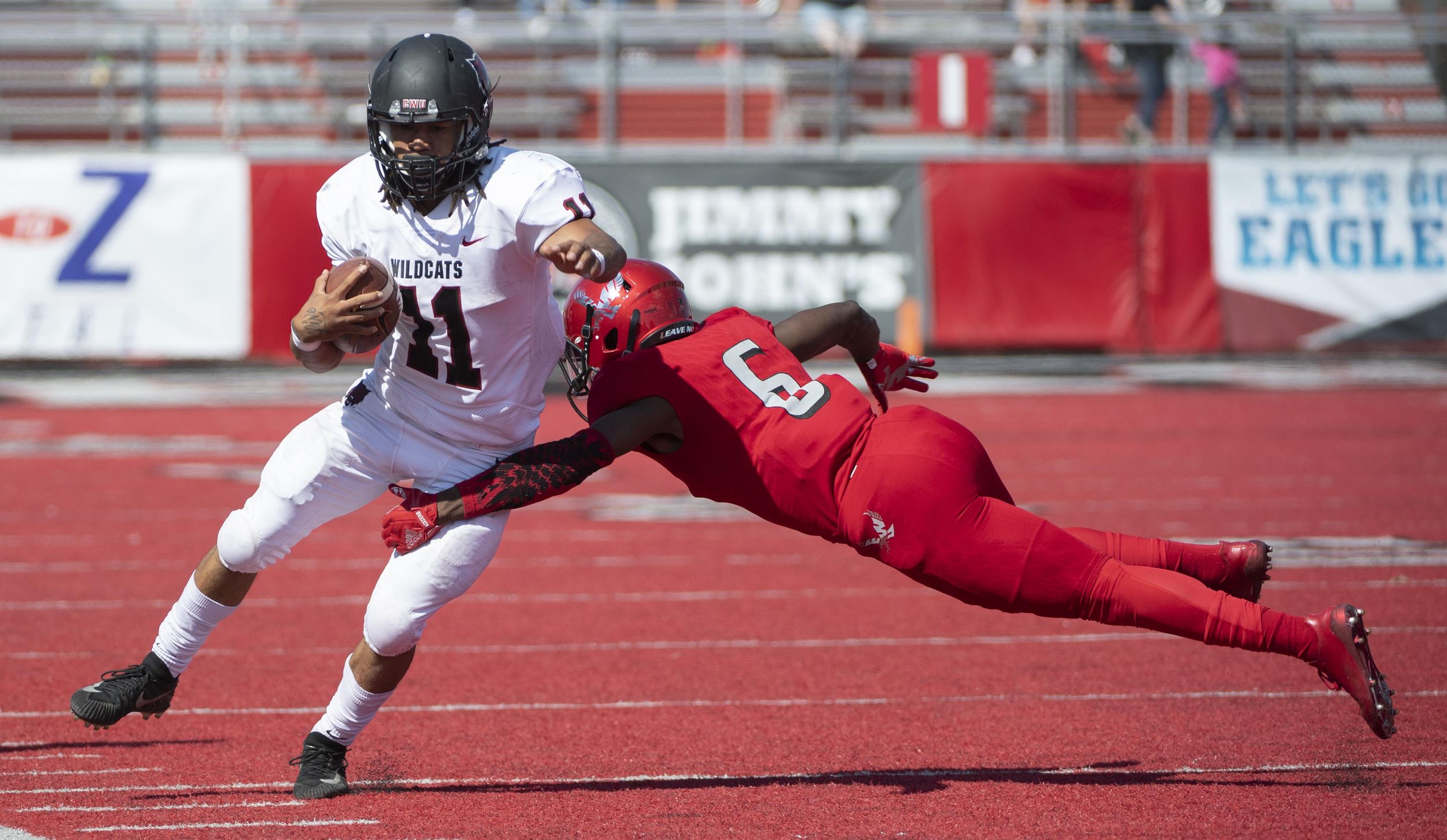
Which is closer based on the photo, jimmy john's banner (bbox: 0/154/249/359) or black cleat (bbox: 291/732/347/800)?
black cleat (bbox: 291/732/347/800)

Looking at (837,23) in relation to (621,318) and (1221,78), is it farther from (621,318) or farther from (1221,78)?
(621,318)

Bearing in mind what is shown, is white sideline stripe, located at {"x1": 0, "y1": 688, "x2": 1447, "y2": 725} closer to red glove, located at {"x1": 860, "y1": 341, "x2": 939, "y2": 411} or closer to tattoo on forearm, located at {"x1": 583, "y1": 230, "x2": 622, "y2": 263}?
red glove, located at {"x1": 860, "y1": 341, "x2": 939, "y2": 411}

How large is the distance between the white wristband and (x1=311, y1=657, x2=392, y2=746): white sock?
85 centimetres

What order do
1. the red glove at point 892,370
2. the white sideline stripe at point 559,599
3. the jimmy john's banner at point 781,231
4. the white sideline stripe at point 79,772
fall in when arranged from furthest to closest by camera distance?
the jimmy john's banner at point 781,231 → the white sideline stripe at point 559,599 → the red glove at point 892,370 → the white sideline stripe at point 79,772

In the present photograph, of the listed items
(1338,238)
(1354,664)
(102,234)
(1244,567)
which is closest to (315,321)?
(1244,567)

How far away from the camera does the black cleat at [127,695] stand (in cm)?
412

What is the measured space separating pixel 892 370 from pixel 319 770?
2.00m

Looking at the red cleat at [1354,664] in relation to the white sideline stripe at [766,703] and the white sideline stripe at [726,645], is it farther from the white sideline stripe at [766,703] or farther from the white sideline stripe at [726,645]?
the white sideline stripe at [726,645]

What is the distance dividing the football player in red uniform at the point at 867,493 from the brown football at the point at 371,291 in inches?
16.3

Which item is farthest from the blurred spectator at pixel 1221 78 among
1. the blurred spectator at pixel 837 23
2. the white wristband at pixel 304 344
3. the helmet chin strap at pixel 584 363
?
the white wristband at pixel 304 344

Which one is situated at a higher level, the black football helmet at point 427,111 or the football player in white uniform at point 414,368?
the black football helmet at point 427,111

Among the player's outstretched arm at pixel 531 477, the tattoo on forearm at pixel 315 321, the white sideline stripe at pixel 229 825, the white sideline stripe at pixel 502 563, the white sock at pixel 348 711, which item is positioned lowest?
the white sideline stripe at pixel 502 563

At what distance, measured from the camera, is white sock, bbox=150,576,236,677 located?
13.9ft

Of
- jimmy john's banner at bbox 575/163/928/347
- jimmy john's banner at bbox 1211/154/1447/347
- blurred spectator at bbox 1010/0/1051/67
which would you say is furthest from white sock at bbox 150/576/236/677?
blurred spectator at bbox 1010/0/1051/67
